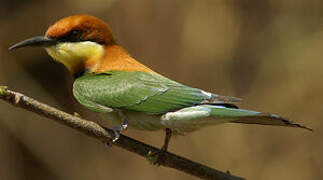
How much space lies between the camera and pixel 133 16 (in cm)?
348

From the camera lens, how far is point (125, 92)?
193cm

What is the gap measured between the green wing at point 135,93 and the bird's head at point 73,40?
95 mm

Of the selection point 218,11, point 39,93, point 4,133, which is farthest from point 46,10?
point 218,11

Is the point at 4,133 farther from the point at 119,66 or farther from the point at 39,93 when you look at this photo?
the point at 119,66

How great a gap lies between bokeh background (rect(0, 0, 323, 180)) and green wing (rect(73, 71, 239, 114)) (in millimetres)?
1418

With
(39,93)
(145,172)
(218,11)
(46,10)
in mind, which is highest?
(218,11)

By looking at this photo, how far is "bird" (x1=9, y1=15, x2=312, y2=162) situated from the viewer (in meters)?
1.75

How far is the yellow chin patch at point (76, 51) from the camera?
203 centimetres

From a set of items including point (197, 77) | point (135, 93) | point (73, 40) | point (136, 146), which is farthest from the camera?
point (197, 77)

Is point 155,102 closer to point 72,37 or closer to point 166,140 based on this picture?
point 166,140

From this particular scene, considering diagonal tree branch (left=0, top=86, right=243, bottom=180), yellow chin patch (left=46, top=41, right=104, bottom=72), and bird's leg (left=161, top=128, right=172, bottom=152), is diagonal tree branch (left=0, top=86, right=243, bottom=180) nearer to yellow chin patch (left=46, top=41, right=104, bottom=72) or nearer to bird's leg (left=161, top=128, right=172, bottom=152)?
bird's leg (left=161, top=128, right=172, bottom=152)

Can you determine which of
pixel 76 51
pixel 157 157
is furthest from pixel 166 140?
pixel 76 51

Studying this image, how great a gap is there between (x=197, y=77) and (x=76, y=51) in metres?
1.51

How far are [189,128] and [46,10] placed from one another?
6.92 ft
